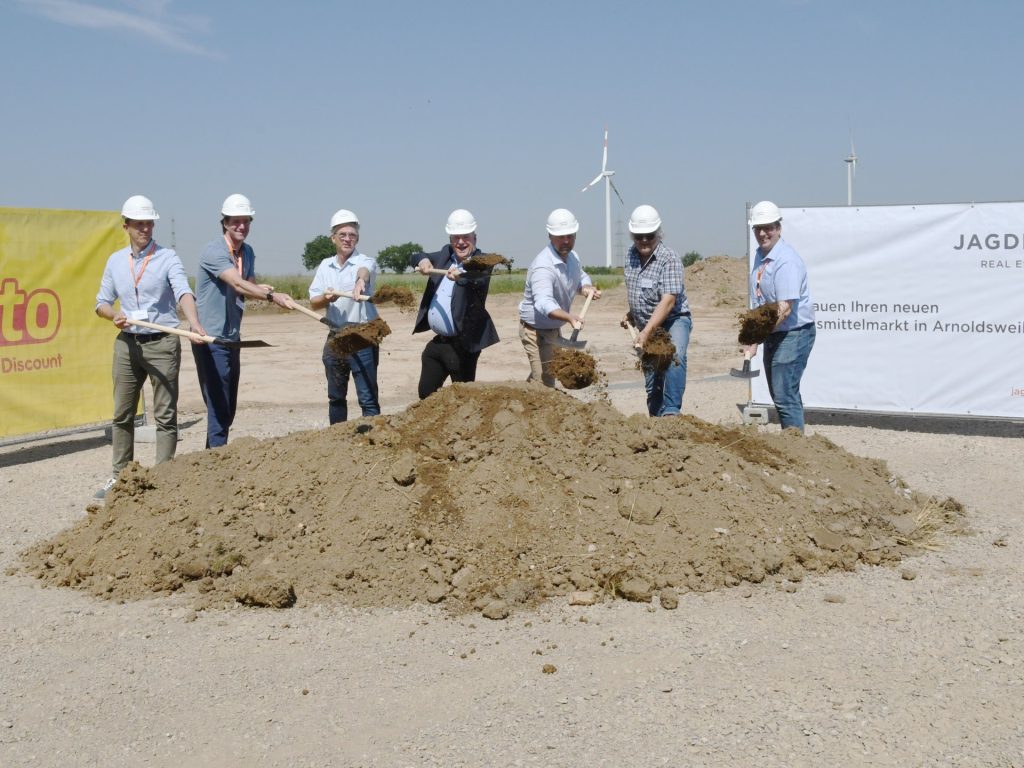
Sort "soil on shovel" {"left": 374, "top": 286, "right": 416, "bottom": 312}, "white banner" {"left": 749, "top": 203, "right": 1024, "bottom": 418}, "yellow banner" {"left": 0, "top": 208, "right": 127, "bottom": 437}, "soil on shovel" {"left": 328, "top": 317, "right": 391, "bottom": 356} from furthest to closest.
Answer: "white banner" {"left": 749, "top": 203, "right": 1024, "bottom": 418} < "yellow banner" {"left": 0, "top": 208, "right": 127, "bottom": 437} < "soil on shovel" {"left": 374, "top": 286, "right": 416, "bottom": 312} < "soil on shovel" {"left": 328, "top": 317, "right": 391, "bottom": 356}

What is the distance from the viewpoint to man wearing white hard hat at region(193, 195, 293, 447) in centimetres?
761

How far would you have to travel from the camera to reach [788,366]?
7812 mm

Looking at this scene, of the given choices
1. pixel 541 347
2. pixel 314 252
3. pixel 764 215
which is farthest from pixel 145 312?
pixel 314 252

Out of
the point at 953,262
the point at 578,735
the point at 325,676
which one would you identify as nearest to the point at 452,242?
the point at 325,676

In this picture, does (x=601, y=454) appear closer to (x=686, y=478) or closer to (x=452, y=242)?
(x=686, y=478)

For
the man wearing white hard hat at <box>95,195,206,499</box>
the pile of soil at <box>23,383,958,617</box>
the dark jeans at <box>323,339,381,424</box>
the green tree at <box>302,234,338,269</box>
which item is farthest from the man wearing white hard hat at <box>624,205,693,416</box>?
the green tree at <box>302,234,338,269</box>

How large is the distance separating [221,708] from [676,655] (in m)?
2.00

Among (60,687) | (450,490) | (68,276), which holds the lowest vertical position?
(60,687)

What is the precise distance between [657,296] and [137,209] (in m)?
3.82

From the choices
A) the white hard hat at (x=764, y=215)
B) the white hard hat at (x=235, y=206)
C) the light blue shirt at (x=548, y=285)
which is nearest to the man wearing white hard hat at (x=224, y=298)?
the white hard hat at (x=235, y=206)

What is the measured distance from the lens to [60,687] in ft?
15.0

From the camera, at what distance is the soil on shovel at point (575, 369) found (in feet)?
24.0

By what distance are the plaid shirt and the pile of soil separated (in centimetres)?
113

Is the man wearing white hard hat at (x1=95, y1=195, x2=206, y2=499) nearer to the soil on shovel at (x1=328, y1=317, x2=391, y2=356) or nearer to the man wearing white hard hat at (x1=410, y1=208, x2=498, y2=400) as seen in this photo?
the soil on shovel at (x1=328, y1=317, x2=391, y2=356)
